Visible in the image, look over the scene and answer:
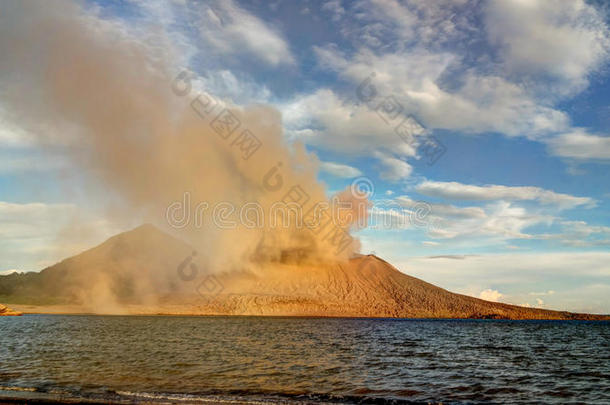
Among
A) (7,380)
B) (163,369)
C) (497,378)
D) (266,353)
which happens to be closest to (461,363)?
(497,378)

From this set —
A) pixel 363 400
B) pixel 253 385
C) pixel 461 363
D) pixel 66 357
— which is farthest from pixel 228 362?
pixel 461 363

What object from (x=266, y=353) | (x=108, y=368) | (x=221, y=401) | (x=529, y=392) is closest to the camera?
(x=221, y=401)

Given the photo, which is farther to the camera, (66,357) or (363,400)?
(66,357)

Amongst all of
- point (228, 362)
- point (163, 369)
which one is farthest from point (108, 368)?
point (228, 362)

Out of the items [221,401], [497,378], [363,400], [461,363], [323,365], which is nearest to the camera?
[221,401]

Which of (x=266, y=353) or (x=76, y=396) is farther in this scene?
(x=266, y=353)

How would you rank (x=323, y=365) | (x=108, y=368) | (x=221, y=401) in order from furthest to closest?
(x=323, y=365) → (x=108, y=368) → (x=221, y=401)

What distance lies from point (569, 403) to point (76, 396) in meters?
23.6

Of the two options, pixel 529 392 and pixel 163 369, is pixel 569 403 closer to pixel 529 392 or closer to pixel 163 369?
pixel 529 392

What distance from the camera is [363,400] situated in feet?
63.9

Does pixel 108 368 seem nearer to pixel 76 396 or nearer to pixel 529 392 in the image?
pixel 76 396

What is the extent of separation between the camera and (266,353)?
40.7 metres

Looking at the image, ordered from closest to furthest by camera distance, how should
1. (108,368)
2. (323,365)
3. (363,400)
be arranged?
1. (363,400)
2. (108,368)
3. (323,365)

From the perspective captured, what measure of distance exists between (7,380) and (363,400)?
65.7 feet
